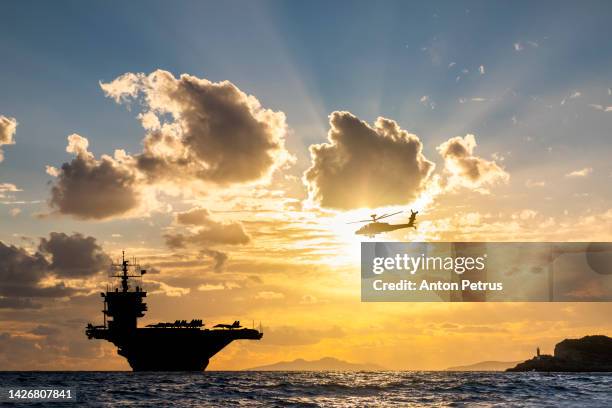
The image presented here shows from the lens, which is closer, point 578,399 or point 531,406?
point 531,406

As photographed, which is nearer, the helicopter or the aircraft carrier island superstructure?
the helicopter

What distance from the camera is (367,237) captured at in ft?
253

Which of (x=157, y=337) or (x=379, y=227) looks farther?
(x=157, y=337)

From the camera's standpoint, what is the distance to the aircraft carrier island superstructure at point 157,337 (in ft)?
376

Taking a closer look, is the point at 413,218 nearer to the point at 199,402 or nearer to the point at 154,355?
the point at 199,402

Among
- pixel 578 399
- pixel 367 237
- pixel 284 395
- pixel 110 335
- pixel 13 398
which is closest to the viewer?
pixel 578 399

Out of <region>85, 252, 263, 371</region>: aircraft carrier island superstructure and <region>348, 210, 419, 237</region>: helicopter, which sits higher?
<region>348, 210, 419, 237</region>: helicopter

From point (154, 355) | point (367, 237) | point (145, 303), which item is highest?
point (367, 237)

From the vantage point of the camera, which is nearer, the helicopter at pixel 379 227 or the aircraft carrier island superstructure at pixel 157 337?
the helicopter at pixel 379 227

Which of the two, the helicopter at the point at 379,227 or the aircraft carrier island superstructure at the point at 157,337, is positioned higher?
the helicopter at the point at 379,227

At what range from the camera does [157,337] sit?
115 m

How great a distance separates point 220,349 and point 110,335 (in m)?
19.9

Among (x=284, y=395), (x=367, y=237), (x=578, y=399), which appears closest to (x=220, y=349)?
(x=367, y=237)

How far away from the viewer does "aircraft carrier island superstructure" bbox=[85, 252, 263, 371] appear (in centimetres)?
11456
